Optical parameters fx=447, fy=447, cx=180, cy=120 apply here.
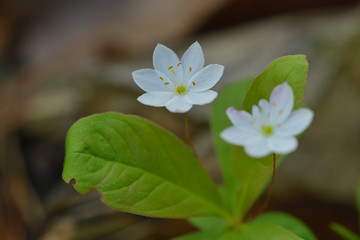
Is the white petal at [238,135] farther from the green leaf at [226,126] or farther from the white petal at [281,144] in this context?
the green leaf at [226,126]

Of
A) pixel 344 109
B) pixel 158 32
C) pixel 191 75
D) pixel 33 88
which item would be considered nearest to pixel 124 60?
pixel 158 32

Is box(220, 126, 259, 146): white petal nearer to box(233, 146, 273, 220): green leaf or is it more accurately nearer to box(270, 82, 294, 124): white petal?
box(270, 82, 294, 124): white petal

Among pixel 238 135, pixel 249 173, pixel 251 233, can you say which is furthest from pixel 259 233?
pixel 238 135

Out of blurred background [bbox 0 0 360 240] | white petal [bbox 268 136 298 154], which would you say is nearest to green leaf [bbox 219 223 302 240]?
white petal [bbox 268 136 298 154]

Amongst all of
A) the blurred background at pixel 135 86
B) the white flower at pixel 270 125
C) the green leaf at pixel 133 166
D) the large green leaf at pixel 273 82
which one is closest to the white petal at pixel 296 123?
the white flower at pixel 270 125

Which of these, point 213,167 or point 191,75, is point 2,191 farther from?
point 191,75
